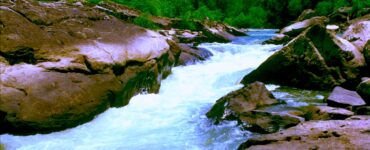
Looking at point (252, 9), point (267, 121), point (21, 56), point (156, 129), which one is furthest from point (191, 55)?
point (252, 9)

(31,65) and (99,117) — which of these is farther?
(99,117)

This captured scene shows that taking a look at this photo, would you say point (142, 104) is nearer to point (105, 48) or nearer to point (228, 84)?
point (105, 48)

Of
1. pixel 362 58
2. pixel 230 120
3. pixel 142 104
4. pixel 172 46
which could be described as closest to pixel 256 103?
pixel 230 120

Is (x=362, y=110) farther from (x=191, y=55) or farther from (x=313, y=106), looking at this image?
(x=191, y=55)

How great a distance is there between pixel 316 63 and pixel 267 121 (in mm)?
3944

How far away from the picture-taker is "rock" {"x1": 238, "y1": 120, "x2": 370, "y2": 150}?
4.85m

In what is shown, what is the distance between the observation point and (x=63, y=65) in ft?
24.1

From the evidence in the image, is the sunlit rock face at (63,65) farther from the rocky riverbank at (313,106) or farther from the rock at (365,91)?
the rock at (365,91)

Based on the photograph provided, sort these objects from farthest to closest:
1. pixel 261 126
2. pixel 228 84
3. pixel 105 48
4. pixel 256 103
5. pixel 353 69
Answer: pixel 228 84, pixel 353 69, pixel 105 48, pixel 256 103, pixel 261 126

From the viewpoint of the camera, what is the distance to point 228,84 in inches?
433

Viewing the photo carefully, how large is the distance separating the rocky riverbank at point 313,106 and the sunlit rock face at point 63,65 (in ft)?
6.73

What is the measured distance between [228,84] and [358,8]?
60.0ft

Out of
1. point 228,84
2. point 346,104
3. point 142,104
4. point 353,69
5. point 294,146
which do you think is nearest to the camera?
point 294,146

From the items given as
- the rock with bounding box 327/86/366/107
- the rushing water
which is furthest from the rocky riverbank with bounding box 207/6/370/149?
the rushing water
